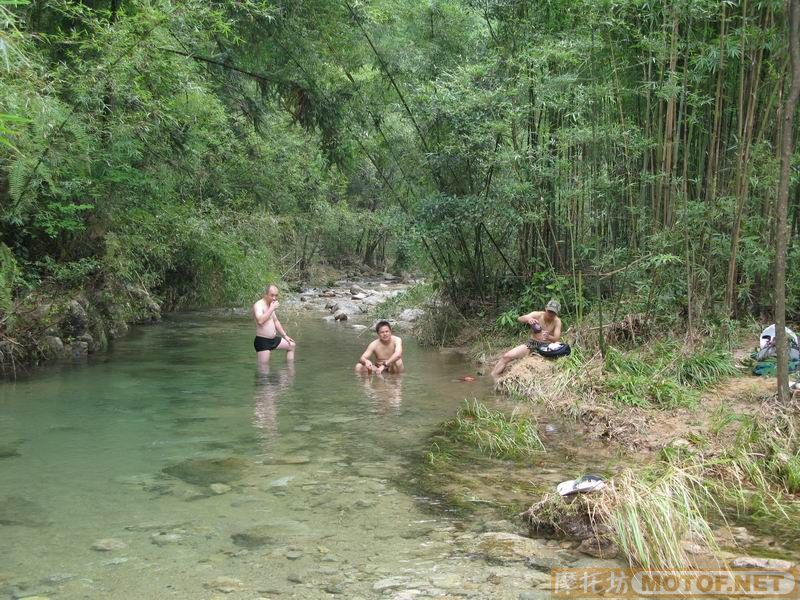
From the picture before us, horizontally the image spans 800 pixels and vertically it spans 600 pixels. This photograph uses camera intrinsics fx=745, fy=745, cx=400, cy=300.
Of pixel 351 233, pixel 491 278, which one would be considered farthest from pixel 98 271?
pixel 351 233

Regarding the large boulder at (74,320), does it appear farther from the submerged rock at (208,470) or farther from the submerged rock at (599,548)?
the submerged rock at (599,548)

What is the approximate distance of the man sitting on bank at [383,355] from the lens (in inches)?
395

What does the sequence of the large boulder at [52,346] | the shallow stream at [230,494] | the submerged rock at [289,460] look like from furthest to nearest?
1. the large boulder at [52,346]
2. the submerged rock at [289,460]
3. the shallow stream at [230,494]

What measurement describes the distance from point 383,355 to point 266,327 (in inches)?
73.2

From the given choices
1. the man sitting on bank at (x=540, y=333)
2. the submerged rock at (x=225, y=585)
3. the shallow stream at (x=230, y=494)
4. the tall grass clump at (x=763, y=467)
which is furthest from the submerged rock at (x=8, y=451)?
the man sitting on bank at (x=540, y=333)

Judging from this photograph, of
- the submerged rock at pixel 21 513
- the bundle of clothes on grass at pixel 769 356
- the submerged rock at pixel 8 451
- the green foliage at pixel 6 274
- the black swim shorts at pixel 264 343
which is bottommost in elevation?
the submerged rock at pixel 21 513

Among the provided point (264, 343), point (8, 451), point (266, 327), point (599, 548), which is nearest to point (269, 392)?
point (264, 343)

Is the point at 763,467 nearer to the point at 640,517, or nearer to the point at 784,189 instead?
the point at 640,517

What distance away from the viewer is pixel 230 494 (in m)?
4.94

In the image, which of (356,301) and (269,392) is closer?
(269,392)

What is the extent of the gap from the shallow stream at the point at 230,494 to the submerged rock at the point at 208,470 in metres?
0.02

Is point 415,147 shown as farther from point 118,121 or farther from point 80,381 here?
point 80,381

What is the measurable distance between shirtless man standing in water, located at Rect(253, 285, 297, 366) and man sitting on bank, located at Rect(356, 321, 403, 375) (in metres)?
1.46

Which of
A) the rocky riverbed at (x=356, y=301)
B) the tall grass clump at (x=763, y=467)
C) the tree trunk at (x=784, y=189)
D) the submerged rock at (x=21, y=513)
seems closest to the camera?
the submerged rock at (x=21, y=513)
